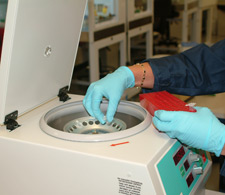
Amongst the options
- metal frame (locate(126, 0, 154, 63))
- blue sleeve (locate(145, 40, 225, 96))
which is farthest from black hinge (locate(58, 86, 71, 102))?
metal frame (locate(126, 0, 154, 63))

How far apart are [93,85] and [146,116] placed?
0.25 meters

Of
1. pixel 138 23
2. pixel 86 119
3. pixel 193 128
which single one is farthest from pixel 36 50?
pixel 138 23

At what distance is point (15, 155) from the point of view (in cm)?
95

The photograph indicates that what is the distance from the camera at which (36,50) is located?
41.0 inches

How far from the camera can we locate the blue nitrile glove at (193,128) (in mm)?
898

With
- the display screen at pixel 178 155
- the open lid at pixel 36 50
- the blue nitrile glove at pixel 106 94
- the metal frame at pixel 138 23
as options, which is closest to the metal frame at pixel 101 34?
the metal frame at pixel 138 23

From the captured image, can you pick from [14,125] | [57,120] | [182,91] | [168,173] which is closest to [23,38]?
[14,125]

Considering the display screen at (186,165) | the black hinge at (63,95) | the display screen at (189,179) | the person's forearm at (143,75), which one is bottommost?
the display screen at (189,179)

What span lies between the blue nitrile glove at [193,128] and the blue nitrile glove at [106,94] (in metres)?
0.25

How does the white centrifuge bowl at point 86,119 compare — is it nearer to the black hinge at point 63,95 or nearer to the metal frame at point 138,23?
the black hinge at point 63,95

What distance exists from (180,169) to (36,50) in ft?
1.99

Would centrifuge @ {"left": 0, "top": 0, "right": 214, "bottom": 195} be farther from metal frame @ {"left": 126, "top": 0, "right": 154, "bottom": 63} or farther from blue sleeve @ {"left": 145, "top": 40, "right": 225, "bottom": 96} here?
metal frame @ {"left": 126, "top": 0, "right": 154, "bottom": 63}

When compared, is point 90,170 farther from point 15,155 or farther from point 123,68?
point 123,68

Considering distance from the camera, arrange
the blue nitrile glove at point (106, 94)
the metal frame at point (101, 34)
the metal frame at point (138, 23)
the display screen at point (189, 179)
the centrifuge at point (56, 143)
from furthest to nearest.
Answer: the metal frame at point (138, 23) < the metal frame at point (101, 34) < the blue nitrile glove at point (106, 94) < the display screen at point (189, 179) < the centrifuge at point (56, 143)
